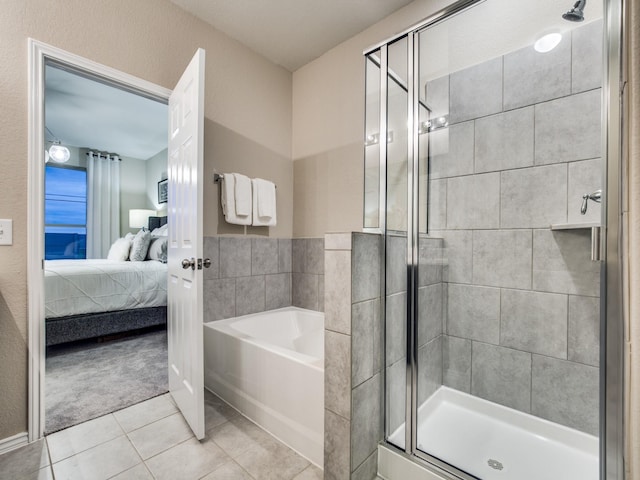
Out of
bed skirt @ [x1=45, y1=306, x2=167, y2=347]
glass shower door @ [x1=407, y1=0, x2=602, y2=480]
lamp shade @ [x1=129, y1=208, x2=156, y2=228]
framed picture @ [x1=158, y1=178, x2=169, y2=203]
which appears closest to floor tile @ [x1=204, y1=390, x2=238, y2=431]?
glass shower door @ [x1=407, y1=0, x2=602, y2=480]

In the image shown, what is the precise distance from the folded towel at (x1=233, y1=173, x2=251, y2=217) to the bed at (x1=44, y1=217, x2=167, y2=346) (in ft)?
5.83

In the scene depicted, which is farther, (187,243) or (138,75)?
(138,75)

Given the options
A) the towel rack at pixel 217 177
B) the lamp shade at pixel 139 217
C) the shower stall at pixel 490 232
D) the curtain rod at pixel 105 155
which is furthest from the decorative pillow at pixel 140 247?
the shower stall at pixel 490 232

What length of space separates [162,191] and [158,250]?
1.70 metres

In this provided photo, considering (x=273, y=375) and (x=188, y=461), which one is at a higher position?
(x=273, y=375)

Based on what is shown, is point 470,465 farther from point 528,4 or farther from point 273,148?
point 273,148

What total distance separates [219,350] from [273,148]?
5.63 ft

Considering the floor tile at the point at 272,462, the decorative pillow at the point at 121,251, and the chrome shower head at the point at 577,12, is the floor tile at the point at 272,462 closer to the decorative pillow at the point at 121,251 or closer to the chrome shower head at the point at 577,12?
the chrome shower head at the point at 577,12

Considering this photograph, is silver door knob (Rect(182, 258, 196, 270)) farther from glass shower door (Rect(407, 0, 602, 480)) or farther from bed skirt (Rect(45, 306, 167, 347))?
bed skirt (Rect(45, 306, 167, 347))

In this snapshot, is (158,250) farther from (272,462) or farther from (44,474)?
(272,462)

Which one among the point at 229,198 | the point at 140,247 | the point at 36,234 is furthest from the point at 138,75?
the point at 140,247

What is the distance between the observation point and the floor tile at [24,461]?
1350 millimetres

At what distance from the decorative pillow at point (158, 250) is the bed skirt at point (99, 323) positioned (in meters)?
0.75

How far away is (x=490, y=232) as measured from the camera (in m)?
1.63
